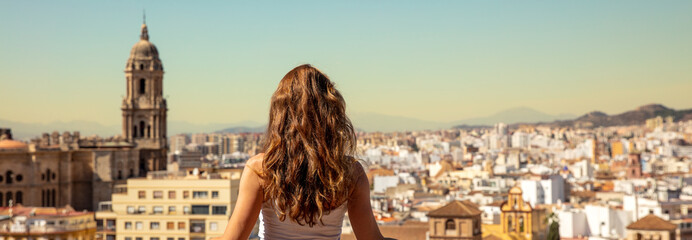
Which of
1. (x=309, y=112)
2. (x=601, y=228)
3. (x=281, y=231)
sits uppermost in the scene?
(x=309, y=112)

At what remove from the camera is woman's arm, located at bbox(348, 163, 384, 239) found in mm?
2047

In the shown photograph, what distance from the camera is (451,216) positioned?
2664 cm

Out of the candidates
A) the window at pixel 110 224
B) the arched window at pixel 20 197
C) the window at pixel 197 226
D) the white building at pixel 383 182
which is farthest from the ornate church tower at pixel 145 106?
the white building at pixel 383 182

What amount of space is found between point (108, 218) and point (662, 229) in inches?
584

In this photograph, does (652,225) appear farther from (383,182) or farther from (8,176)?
(383,182)

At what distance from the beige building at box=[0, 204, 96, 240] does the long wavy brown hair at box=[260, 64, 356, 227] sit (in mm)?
21069

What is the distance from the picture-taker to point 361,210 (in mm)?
2051

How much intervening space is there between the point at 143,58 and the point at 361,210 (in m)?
40.9

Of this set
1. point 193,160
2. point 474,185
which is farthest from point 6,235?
point 474,185

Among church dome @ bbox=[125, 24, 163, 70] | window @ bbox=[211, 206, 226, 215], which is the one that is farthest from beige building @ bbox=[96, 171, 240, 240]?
church dome @ bbox=[125, 24, 163, 70]

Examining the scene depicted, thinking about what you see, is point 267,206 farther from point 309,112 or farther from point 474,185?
point 474,185

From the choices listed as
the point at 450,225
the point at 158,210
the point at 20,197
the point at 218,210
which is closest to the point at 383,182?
the point at 20,197

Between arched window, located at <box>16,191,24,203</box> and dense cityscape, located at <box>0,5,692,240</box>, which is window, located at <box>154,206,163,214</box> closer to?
dense cityscape, located at <box>0,5,692,240</box>

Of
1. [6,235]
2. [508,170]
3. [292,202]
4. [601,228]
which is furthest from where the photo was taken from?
[508,170]
